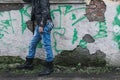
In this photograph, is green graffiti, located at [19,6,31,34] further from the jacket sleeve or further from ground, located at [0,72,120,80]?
ground, located at [0,72,120,80]

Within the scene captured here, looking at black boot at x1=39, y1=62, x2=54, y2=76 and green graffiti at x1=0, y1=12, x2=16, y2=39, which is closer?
black boot at x1=39, y1=62, x2=54, y2=76

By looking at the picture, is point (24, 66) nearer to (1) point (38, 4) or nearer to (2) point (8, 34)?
(2) point (8, 34)

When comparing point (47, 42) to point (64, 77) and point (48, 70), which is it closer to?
point (48, 70)

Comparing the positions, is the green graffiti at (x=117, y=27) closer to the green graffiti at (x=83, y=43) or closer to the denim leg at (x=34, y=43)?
the green graffiti at (x=83, y=43)

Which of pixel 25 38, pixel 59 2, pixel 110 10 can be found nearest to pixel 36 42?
pixel 25 38

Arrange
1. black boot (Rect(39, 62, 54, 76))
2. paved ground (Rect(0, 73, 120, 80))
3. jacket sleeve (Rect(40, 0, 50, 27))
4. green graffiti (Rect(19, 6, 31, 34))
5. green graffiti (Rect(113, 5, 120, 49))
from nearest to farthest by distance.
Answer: jacket sleeve (Rect(40, 0, 50, 27)) → paved ground (Rect(0, 73, 120, 80)) → black boot (Rect(39, 62, 54, 76)) → green graffiti (Rect(113, 5, 120, 49)) → green graffiti (Rect(19, 6, 31, 34))

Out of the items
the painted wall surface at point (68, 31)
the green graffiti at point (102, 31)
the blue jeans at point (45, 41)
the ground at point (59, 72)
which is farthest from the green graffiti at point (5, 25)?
the green graffiti at point (102, 31)

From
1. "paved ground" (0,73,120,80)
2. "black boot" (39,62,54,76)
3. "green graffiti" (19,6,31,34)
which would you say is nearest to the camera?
"paved ground" (0,73,120,80)

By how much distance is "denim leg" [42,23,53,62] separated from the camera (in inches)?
321

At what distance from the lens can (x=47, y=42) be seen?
820cm

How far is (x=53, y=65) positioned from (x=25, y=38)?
2.71ft

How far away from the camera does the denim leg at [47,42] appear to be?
815 centimetres

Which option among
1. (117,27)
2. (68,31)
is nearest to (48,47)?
(68,31)

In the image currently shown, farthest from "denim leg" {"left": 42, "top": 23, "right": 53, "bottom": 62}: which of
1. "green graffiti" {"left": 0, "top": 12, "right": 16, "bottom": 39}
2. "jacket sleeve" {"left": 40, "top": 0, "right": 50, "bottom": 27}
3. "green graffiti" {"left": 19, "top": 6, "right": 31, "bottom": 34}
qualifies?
"green graffiti" {"left": 0, "top": 12, "right": 16, "bottom": 39}
